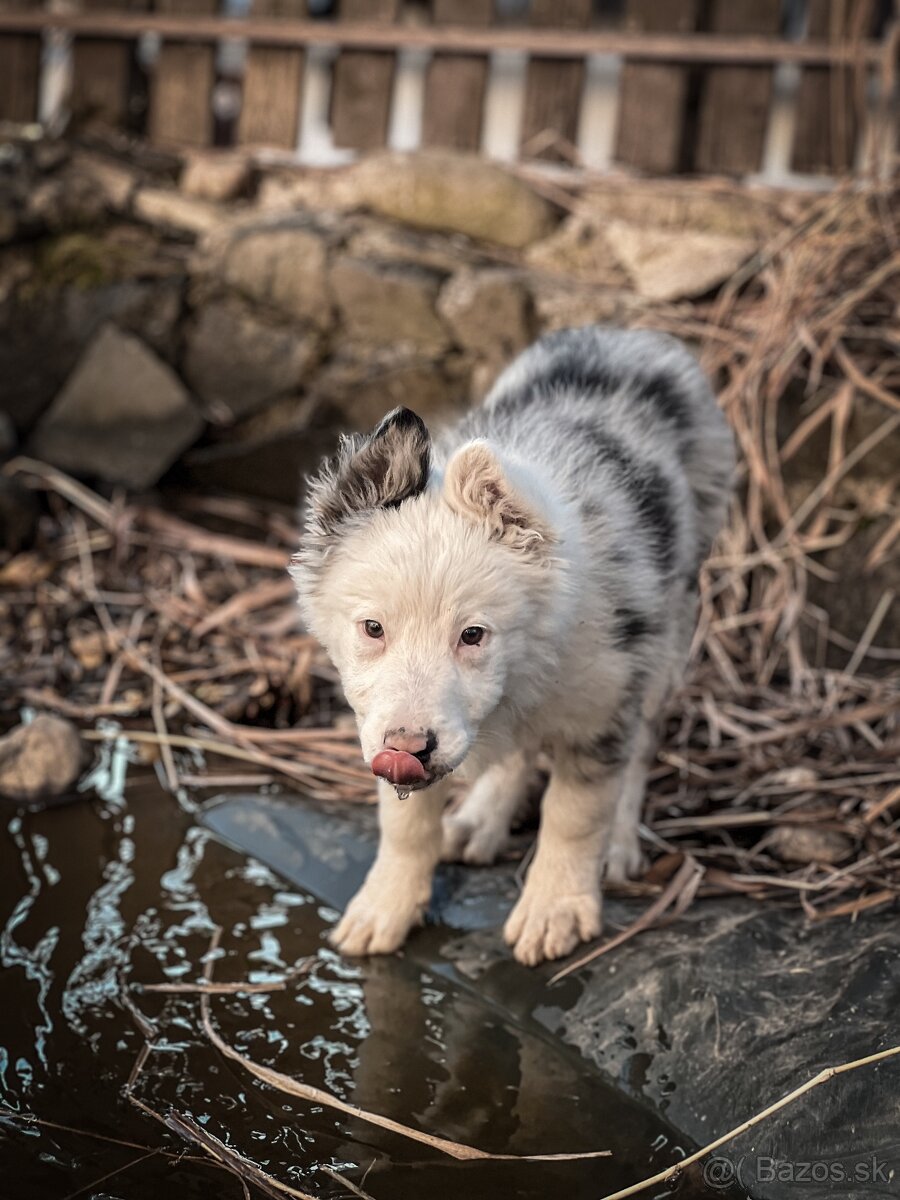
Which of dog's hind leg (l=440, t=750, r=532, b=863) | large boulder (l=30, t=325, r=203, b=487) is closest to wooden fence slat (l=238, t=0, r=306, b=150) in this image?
large boulder (l=30, t=325, r=203, b=487)

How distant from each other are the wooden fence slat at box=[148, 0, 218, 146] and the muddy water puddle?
180 inches

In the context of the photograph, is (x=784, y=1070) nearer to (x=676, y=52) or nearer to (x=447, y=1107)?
(x=447, y=1107)

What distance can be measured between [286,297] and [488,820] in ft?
11.6

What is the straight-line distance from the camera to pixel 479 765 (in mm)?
3230

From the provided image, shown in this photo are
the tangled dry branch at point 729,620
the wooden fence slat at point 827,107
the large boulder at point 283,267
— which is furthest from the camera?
the large boulder at point 283,267

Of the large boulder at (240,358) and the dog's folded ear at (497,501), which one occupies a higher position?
the dog's folded ear at (497,501)

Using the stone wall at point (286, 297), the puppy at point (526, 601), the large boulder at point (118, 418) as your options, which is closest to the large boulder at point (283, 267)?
the stone wall at point (286, 297)

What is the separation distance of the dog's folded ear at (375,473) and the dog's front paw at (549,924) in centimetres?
116

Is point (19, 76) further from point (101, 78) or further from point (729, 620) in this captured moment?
point (729, 620)

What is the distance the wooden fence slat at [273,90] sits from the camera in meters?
7.02

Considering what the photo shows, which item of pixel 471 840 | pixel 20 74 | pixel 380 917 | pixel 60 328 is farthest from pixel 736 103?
pixel 380 917

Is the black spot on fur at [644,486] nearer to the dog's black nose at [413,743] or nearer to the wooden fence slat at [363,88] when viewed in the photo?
the dog's black nose at [413,743]

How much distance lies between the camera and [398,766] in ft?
8.59

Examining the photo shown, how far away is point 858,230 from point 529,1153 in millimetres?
4302
